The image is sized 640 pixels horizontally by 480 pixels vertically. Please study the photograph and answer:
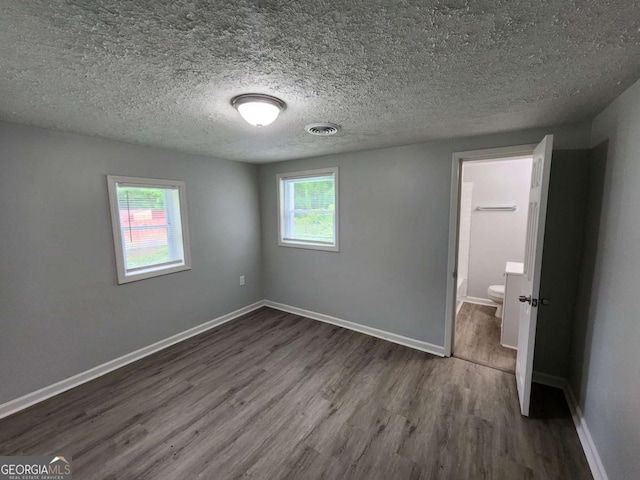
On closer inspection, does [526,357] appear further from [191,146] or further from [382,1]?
[191,146]

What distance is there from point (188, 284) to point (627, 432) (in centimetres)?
370

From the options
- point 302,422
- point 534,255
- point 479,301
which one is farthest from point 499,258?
point 302,422

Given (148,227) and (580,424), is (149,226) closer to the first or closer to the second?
(148,227)

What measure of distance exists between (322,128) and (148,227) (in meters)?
2.17

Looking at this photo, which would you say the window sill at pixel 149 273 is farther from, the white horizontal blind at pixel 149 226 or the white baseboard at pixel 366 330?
the white baseboard at pixel 366 330

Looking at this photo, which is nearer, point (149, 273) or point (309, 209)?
point (149, 273)

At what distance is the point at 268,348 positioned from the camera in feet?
10.1

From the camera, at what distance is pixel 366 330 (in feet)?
11.2

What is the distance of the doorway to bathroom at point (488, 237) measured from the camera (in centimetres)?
376

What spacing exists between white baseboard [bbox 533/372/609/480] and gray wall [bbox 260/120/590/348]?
0.88m

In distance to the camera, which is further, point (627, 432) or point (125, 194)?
point (125, 194)

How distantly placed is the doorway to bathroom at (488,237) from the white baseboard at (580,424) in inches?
35.0

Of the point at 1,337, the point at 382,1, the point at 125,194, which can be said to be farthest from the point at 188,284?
the point at 382,1

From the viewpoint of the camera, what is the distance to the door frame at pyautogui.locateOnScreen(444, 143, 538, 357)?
7.91 feet
